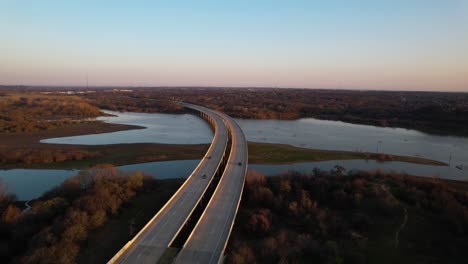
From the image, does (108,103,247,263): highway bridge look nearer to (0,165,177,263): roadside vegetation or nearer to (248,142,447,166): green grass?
(0,165,177,263): roadside vegetation

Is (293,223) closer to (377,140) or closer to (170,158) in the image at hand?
(170,158)

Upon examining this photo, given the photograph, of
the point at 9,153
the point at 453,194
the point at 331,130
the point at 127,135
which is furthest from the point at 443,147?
the point at 9,153

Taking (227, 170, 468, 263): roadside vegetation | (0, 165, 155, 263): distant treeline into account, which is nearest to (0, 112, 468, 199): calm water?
(0, 165, 155, 263): distant treeline

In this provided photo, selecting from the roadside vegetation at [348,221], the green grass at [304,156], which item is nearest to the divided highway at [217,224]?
the roadside vegetation at [348,221]

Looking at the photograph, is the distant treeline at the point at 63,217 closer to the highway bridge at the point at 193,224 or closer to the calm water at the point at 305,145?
the highway bridge at the point at 193,224

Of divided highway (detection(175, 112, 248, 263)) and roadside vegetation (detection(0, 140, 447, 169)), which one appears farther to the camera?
roadside vegetation (detection(0, 140, 447, 169))

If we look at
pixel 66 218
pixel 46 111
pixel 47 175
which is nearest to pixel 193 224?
pixel 66 218

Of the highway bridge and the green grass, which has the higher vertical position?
the green grass
